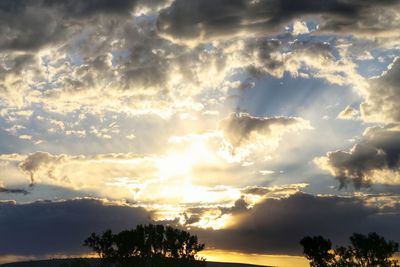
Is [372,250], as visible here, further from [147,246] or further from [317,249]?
[147,246]

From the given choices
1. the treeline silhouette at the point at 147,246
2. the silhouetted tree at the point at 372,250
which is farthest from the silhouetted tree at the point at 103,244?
the silhouetted tree at the point at 372,250

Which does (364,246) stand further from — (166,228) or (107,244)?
(107,244)

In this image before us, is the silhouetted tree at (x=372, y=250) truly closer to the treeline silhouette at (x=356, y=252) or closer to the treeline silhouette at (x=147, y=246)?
the treeline silhouette at (x=356, y=252)

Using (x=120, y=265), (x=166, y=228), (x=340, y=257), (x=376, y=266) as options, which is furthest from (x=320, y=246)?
(x=120, y=265)

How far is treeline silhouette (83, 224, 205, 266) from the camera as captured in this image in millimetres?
129250

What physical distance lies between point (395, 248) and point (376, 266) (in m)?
6.71

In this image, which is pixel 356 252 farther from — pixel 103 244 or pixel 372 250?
pixel 103 244

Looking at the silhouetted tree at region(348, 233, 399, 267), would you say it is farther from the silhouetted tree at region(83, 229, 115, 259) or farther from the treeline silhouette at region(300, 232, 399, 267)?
the silhouetted tree at region(83, 229, 115, 259)

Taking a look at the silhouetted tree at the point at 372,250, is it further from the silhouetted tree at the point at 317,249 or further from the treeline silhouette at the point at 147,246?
the treeline silhouette at the point at 147,246

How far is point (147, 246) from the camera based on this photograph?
426 ft

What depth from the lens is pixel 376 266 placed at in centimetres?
11981

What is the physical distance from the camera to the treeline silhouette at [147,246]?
129m

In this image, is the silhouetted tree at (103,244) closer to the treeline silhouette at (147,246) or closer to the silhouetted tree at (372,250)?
the treeline silhouette at (147,246)

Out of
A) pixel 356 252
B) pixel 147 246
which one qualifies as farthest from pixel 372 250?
pixel 147 246
